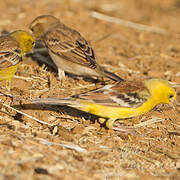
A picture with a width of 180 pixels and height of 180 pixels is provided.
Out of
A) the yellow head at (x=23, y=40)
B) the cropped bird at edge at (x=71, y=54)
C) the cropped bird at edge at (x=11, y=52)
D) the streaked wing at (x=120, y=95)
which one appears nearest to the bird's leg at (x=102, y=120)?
the streaked wing at (x=120, y=95)

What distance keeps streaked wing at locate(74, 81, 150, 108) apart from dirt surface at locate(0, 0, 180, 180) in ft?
1.77

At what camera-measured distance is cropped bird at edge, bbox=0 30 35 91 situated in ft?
21.8

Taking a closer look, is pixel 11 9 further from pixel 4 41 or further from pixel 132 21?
pixel 4 41

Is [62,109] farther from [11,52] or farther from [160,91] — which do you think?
[160,91]

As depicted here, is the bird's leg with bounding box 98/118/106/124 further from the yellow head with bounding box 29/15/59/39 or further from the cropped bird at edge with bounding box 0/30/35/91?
the yellow head with bounding box 29/15/59/39

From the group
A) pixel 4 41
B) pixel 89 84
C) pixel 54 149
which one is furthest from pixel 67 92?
pixel 54 149

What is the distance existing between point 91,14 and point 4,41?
5873 millimetres

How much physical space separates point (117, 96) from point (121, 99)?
0.09 m

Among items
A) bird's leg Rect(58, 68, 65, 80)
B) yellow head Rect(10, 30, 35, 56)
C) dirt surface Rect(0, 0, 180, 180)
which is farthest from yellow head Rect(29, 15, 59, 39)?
bird's leg Rect(58, 68, 65, 80)

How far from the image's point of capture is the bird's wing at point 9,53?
21.8 feet

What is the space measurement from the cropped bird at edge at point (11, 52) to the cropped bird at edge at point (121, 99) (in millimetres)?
1554

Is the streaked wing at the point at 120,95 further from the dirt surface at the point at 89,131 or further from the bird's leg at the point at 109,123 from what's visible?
the dirt surface at the point at 89,131

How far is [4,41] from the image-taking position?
7.05 metres

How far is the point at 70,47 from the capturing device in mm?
7770
